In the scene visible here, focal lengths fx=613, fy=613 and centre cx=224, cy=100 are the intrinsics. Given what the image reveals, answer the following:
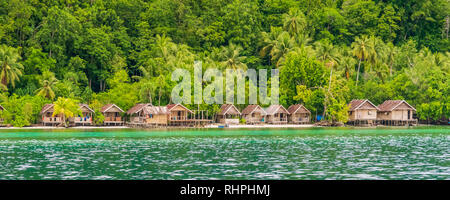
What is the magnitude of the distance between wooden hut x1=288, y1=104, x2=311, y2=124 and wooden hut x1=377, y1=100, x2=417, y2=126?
7.87 metres

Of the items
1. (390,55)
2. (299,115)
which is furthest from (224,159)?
(390,55)

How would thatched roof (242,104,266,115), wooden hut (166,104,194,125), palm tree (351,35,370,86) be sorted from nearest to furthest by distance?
wooden hut (166,104,194,125) → thatched roof (242,104,266,115) → palm tree (351,35,370,86)

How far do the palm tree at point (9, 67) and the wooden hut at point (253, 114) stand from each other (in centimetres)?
2497

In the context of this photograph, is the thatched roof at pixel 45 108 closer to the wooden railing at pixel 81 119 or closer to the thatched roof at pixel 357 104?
the wooden railing at pixel 81 119

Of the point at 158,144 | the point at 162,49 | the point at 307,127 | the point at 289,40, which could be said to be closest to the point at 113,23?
the point at 162,49

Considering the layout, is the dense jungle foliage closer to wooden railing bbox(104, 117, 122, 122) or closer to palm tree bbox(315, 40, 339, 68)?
palm tree bbox(315, 40, 339, 68)

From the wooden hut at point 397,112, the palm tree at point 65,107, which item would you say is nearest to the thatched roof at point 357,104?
the wooden hut at point 397,112

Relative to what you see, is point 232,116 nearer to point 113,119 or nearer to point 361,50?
point 113,119

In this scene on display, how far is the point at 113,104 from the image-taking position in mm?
64500

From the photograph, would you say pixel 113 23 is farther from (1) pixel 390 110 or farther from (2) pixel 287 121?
(1) pixel 390 110

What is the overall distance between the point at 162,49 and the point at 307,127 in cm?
2179

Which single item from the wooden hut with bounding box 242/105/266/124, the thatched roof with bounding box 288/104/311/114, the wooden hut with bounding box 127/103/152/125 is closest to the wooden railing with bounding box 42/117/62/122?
the wooden hut with bounding box 127/103/152/125

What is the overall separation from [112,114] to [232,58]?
58.3 feet

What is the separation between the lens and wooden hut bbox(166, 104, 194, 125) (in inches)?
2480
